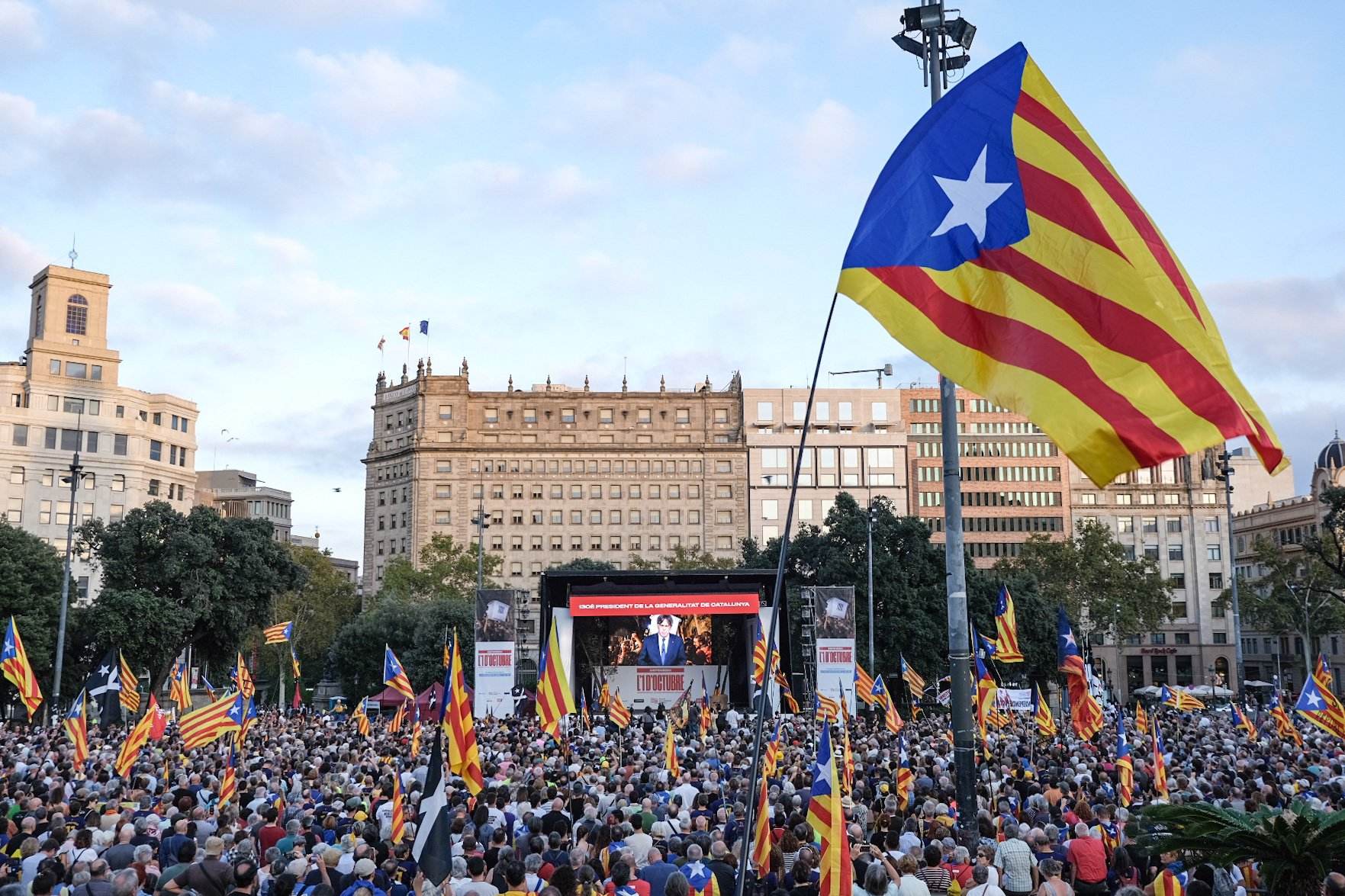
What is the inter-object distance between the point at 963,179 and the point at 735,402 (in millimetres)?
103164

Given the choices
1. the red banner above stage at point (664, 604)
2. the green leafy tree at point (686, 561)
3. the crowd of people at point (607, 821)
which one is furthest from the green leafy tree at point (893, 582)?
the green leafy tree at point (686, 561)

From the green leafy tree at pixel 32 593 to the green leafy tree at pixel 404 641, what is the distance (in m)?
18.4

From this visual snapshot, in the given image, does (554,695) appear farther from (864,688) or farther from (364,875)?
(864,688)

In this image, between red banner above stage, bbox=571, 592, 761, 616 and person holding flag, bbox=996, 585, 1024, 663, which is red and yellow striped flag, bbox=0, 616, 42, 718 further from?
red banner above stage, bbox=571, 592, 761, 616

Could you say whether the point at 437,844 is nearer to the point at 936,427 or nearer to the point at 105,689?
the point at 105,689

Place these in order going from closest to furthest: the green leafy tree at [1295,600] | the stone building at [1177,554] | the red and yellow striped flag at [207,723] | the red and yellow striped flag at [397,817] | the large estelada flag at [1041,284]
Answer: the large estelada flag at [1041,284] < the red and yellow striped flag at [397,817] < the red and yellow striped flag at [207,723] < the green leafy tree at [1295,600] < the stone building at [1177,554]

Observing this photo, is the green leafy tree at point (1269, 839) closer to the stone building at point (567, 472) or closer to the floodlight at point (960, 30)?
the floodlight at point (960, 30)

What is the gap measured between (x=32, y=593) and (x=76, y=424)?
39.0 metres

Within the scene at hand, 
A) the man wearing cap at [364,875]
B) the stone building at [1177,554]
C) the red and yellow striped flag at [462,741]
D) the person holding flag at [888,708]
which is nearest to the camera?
the man wearing cap at [364,875]

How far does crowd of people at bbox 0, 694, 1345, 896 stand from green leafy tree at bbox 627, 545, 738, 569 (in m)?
70.1

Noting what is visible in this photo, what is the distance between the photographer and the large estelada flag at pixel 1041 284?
6.87 metres

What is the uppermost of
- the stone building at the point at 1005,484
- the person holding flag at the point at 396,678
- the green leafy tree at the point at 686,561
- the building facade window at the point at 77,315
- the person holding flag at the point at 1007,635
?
the building facade window at the point at 77,315

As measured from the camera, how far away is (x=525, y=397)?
11069cm

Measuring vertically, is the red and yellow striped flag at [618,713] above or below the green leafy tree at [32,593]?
below
